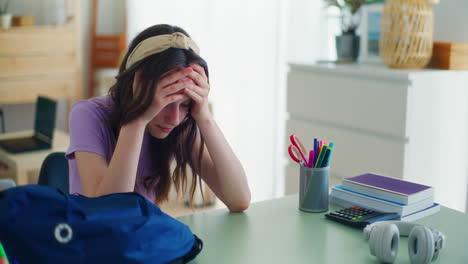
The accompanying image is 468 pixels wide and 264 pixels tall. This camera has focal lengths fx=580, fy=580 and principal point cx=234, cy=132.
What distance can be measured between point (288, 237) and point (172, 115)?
16.4 inches

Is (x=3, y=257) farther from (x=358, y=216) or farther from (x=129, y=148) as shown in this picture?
(x=358, y=216)

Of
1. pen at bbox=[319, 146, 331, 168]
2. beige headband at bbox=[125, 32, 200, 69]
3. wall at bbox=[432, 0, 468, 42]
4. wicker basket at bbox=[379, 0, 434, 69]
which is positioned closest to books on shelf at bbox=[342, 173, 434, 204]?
pen at bbox=[319, 146, 331, 168]

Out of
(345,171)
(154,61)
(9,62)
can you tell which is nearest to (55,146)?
(9,62)

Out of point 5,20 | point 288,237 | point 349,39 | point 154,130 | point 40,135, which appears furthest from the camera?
point 5,20

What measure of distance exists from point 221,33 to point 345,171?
1.47 metres

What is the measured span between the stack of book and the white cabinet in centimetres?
95

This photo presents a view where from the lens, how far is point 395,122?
8.04ft

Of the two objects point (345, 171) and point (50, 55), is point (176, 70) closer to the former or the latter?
point (345, 171)

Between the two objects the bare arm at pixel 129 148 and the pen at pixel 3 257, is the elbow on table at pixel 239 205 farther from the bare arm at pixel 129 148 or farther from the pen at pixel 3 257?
the pen at pixel 3 257

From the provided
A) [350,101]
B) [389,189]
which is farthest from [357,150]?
[389,189]

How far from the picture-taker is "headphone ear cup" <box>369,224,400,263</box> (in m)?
1.13

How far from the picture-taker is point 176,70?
54.9 inches

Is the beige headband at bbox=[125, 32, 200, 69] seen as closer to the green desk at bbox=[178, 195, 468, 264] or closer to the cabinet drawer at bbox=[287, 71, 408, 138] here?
the green desk at bbox=[178, 195, 468, 264]

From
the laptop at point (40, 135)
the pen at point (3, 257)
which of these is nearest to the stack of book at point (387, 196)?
the pen at point (3, 257)
